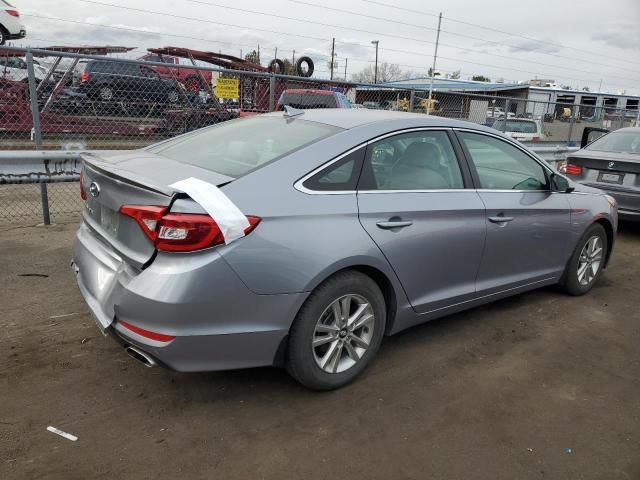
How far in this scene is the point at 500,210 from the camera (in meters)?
3.79

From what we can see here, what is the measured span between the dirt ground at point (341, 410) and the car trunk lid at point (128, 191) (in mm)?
863

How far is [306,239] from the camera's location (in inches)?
107

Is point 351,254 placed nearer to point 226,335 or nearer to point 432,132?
point 226,335

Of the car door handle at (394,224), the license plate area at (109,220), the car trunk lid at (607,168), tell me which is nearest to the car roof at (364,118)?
the car door handle at (394,224)

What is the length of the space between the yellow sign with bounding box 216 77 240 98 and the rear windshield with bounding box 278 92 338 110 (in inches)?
137

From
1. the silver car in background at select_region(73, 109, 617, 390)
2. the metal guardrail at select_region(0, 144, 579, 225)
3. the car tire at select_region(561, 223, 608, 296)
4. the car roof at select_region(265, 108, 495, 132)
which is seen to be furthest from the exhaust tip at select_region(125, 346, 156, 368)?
the car tire at select_region(561, 223, 608, 296)

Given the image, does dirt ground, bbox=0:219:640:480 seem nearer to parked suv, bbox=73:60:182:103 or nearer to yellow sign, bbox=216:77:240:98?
yellow sign, bbox=216:77:240:98

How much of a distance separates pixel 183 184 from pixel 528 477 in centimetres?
214

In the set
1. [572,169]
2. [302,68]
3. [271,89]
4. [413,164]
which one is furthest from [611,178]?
[302,68]

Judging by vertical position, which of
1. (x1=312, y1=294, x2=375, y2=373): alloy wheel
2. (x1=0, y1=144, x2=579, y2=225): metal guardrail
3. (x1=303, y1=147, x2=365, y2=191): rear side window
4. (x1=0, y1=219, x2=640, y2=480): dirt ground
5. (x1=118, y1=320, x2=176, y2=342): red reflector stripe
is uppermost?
(x1=303, y1=147, x2=365, y2=191): rear side window

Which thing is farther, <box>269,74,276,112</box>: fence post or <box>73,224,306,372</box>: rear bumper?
<box>269,74,276,112</box>: fence post

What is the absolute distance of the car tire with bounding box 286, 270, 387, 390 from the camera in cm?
281

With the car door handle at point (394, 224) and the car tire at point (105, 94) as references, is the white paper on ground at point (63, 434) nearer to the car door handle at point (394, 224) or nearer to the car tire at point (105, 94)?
the car door handle at point (394, 224)

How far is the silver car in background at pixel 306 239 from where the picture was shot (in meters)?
2.50
